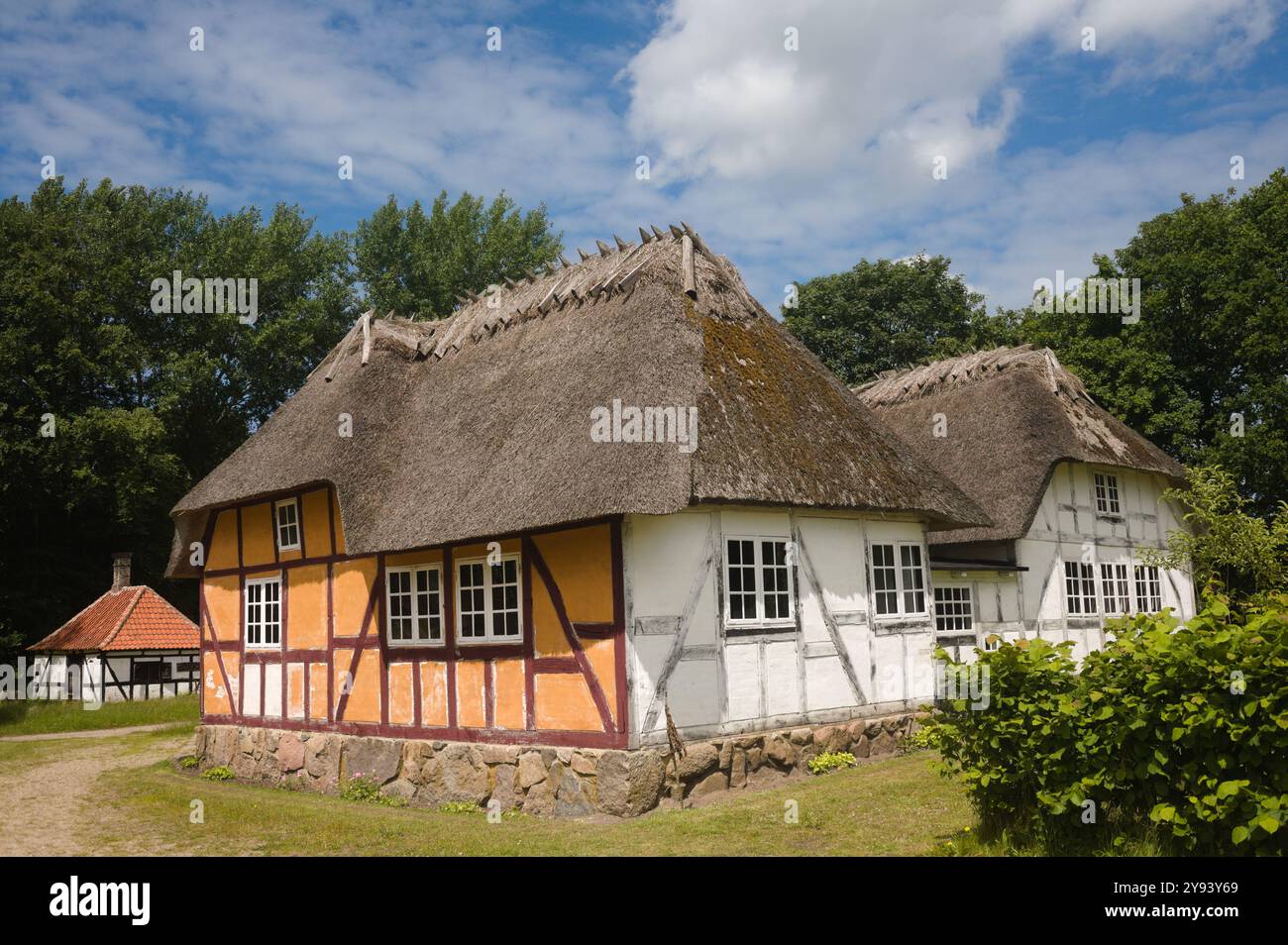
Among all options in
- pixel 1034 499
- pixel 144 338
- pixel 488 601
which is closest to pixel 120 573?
pixel 144 338

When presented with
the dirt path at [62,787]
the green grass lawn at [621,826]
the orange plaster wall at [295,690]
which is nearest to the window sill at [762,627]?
the green grass lawn at [621,826]

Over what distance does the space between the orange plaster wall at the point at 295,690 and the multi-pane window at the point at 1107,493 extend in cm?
1618

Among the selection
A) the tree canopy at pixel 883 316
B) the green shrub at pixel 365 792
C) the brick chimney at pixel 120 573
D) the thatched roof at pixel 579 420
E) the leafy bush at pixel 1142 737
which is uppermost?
the tree canopy at pixel 883 316

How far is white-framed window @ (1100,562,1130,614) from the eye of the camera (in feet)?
73.2

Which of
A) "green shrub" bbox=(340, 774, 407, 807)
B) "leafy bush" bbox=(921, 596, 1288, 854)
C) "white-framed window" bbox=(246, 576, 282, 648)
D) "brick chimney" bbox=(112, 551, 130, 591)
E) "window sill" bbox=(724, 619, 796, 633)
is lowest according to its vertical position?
"green shrub" bbox=(340, 774, 407, 807)

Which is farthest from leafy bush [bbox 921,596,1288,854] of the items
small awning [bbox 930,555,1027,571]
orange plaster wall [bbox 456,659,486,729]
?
small awning [bbox 930,555,1027,571]

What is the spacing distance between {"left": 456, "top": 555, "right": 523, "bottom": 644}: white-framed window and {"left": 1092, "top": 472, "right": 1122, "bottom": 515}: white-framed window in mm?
14594

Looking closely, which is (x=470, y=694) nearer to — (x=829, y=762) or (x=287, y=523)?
(x=829, y=762)

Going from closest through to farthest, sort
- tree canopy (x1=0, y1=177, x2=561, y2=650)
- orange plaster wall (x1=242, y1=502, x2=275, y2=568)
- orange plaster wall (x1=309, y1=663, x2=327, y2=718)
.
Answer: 1. orange plaster wall (x1=309, y1=663, x2=327, y2=718)
2. orange plaster wall (x1=242, y1=502, x2=275, y2=568)
3. tree canopy (x1=0, y1=177, x2=561, y2=650)

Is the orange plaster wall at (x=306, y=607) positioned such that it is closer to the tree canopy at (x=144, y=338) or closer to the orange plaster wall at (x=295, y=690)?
the orange plaster wall at (x=295, y=690)

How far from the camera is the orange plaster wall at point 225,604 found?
18.5m

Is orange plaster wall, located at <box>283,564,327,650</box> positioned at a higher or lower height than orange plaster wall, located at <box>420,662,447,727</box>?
higher

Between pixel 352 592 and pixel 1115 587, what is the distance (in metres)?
15.9

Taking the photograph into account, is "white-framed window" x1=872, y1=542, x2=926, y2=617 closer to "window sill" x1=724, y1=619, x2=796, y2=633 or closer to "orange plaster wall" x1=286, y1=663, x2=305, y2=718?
"window sill" x1=724, y1=619, x2=796, y2=633
